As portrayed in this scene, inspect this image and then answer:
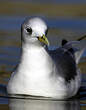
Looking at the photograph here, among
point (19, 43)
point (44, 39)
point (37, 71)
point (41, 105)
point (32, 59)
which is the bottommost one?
point (19, 43)

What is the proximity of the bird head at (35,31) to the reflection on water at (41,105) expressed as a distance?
1.05 meters

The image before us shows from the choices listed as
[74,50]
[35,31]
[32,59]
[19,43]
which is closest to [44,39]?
[35,31]

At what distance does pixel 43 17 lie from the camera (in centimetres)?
1695

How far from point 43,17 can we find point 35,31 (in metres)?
6.68

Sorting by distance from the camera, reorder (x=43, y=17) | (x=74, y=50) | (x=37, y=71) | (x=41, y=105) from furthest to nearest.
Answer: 1. (x=43, y=17)
2. (x=74, y=50)
3. (x=37, y=71)
4. (x=41, y=105)

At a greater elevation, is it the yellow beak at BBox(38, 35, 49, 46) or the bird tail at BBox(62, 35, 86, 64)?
the yellow beak at BBox(38, 35, 49, 46)

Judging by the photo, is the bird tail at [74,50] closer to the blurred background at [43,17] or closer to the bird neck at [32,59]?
the blurred background at [43,17]

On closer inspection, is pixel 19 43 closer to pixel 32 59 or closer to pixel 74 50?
pixel 74 50

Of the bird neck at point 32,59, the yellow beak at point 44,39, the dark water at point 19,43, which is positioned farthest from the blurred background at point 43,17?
the yellow beak at point 44,39

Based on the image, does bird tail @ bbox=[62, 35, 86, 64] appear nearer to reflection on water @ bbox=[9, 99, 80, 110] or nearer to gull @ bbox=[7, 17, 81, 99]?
gull @ bbox=[7, 17, 81, 99]

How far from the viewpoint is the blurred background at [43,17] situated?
13.6 meters

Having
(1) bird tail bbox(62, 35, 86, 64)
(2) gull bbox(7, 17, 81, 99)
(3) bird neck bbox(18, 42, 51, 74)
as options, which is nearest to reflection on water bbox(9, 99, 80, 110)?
(2) gull bbox(7, 17, 81, 99)

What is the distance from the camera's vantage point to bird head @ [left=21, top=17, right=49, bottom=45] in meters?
10.2

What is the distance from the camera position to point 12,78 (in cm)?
1061
